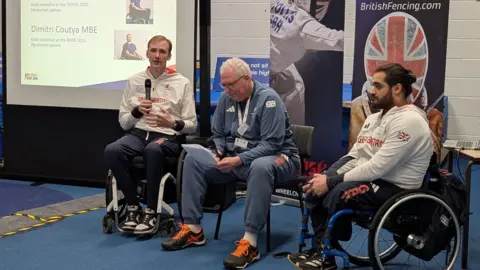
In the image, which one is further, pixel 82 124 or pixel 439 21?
pixel 82 124

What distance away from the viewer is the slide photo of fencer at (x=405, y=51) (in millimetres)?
3879

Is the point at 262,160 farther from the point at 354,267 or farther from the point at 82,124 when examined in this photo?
the point at 82,124

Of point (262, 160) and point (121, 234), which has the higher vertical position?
point (262, 160)

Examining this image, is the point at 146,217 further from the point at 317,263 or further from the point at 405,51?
the point at 405,51

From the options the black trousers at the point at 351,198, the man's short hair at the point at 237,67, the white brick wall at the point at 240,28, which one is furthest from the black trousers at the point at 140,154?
the white brick wall at the point at 240,28

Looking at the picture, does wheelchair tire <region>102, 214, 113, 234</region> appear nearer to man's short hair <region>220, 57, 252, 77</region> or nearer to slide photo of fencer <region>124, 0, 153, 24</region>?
man's short hair <region>220, 57, 252, 77</region>

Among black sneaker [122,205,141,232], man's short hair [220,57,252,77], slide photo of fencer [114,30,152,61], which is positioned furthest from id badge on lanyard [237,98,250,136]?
slide photo of fencer [114,30,152,61]

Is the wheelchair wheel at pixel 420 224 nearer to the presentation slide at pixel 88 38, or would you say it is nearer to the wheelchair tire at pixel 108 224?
the wheelchair tire at pixel 108 224

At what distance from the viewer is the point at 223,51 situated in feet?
23.1

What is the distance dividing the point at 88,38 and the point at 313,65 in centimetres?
175

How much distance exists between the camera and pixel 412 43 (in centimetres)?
390

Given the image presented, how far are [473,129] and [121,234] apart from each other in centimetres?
407

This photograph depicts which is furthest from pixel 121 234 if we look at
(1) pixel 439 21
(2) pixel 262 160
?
(1) pixel 439 21

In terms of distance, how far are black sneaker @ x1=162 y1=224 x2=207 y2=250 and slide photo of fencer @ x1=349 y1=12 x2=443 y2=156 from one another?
1312 mm
